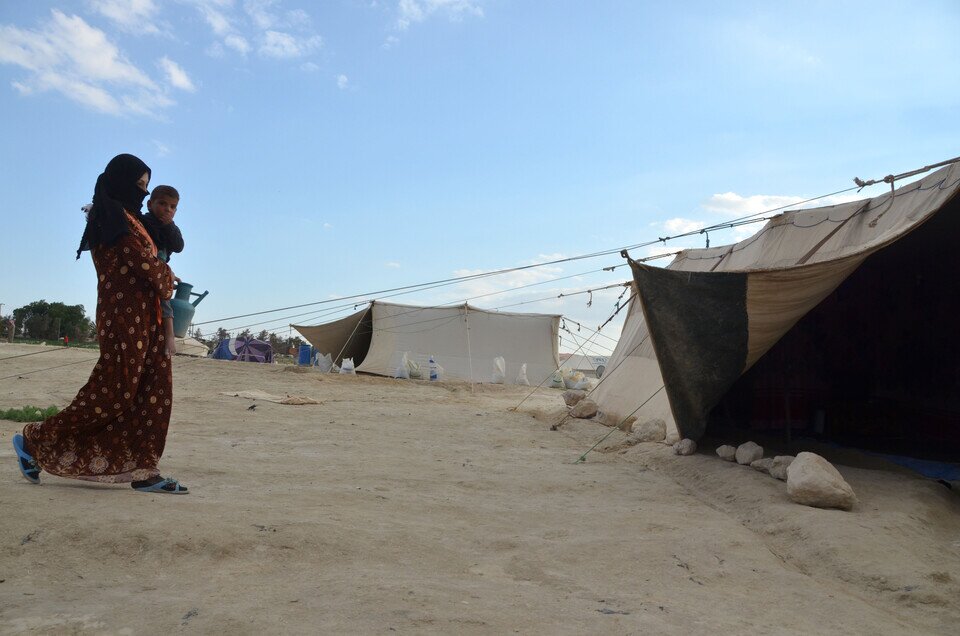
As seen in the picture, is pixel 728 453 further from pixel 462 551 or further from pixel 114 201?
pixel 114 201

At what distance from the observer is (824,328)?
5.90 m

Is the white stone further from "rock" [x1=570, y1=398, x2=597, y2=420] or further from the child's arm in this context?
the child's arm

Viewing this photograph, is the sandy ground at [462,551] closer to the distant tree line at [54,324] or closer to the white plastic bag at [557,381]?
the white plastic bag at [557,381]

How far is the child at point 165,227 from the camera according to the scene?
3.08 meters

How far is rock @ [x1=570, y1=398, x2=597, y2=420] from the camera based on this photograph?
308 inches

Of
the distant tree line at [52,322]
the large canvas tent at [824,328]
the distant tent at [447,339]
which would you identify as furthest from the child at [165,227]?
the distant tree line at [52,322]

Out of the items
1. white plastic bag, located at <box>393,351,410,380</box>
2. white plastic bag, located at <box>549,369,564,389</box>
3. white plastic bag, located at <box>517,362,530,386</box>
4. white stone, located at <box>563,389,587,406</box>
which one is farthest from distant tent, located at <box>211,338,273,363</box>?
white stone, located at <box>563,389,587,406</box>

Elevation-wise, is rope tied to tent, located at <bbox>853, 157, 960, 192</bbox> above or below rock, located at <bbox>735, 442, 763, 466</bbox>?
above

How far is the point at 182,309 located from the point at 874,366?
5732mm

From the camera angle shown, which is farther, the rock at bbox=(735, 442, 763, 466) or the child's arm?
the rock at bbox=(735, 442, 763, 466)

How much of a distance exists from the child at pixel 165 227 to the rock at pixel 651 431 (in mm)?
3885

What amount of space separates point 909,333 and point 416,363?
1147 cm

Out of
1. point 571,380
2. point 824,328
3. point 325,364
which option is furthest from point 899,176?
point 325,364

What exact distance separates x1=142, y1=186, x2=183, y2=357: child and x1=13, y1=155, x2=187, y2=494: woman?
6cm
